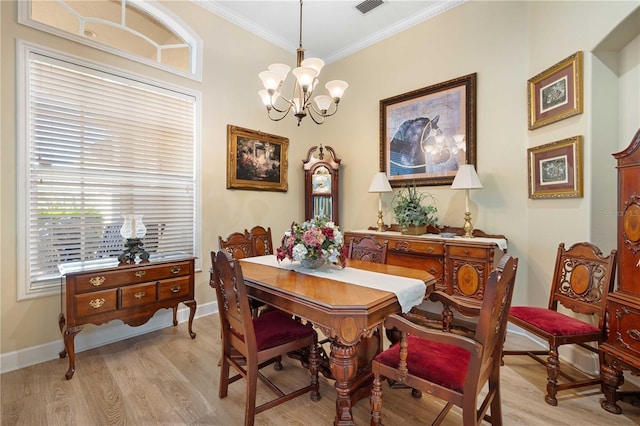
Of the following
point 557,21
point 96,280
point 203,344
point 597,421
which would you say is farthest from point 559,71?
point 96,280

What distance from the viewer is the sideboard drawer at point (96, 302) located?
2367 mm

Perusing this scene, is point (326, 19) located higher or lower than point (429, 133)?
higher

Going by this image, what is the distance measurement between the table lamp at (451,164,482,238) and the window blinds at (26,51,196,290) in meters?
3.12

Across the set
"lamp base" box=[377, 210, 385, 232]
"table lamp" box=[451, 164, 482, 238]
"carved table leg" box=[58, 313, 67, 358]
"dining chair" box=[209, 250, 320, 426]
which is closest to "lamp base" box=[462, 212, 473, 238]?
"table lamp" box=[451, 164, 482, 238]

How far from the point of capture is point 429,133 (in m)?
3.73

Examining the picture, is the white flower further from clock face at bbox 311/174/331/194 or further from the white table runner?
clock face at bbox 311/174/331/194

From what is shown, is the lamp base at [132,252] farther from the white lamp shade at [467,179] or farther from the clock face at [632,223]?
the clock face at [632,223]

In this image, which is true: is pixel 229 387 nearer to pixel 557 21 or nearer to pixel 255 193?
pixel 255 193

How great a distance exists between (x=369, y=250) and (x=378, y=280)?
82cm

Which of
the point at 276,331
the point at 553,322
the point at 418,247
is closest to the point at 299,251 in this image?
the point at 276,331

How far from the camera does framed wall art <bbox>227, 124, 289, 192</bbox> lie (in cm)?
391

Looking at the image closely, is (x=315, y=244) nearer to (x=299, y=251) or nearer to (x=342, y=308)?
(x=299, y=251)

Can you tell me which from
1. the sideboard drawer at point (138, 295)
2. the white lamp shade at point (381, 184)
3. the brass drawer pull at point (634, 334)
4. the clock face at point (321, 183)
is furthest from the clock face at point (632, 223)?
the sideboard drawer at point (138, 295)

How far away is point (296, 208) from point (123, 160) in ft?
8.00
